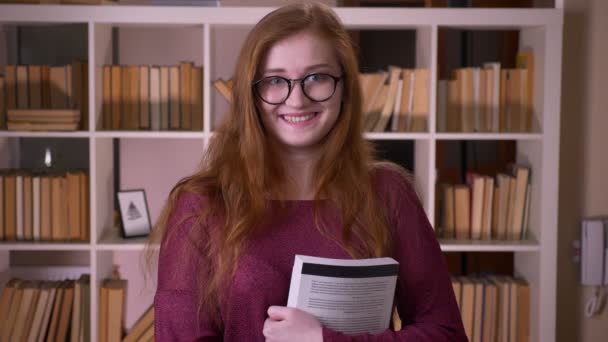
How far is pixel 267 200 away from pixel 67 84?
1863 mm

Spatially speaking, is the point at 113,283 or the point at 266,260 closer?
the point at 266,260

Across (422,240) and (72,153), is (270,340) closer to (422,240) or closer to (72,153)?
(422,240)

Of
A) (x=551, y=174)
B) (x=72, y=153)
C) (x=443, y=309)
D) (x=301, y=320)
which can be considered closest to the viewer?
(x=301, y=320)

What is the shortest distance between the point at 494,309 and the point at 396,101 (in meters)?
0.99

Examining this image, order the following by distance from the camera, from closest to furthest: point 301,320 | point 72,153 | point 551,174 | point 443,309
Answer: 1. point 301,320
2. point 443,309
3. point 551,174
4. point 72,153

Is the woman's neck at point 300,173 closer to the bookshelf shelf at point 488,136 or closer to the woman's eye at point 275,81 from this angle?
the woman's eye at point 275,81

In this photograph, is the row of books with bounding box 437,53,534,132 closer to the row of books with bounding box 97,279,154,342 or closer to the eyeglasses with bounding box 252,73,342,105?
the row of books with bounding box 97,279,154,342

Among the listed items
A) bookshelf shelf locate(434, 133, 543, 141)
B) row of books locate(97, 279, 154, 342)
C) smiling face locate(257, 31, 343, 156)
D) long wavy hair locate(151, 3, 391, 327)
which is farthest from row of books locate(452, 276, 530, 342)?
smiling face locate(257, 31, 343, 156)

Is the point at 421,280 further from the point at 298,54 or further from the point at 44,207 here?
the point at 44,207

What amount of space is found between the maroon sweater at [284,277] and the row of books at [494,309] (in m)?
1.66

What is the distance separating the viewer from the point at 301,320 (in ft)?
5.03

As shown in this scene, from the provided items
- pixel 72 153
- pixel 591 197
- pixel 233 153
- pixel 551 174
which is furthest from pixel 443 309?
pixel 72 153

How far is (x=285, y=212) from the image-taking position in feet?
5.51

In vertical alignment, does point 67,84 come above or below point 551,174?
above
